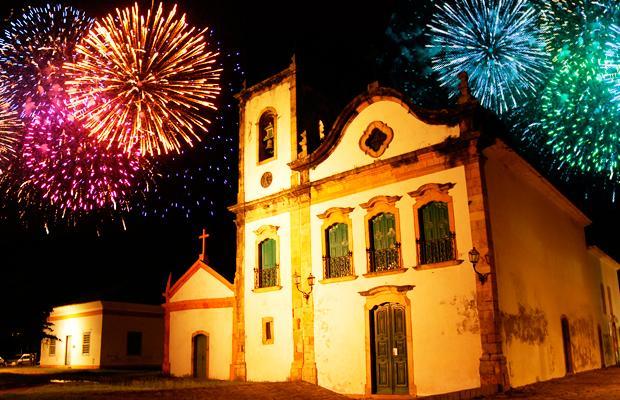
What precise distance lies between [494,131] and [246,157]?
9.21 m

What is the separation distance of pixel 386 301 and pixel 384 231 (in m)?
1.98

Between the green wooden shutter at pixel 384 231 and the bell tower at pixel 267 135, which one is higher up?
the bell tower at pixel 267 135

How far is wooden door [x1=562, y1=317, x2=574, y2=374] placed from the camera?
17569 millimetres

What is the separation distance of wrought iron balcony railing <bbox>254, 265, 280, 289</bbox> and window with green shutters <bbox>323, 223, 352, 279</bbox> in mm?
2078

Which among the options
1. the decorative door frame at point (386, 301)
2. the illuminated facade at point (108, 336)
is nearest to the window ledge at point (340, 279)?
the decorative door frame at point (386, 301)

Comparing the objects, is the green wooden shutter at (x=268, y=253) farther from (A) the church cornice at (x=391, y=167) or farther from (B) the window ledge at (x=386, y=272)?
(B) the window ledge at (x=386, y=272)

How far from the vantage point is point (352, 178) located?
1688 centimetres

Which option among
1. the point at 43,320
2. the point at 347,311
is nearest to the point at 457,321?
the point at 347,311

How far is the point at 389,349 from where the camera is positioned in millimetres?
15156

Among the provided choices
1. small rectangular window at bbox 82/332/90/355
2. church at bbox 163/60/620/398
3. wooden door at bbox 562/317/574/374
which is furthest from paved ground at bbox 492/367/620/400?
small rectangular window at bbox 82/332/90/355

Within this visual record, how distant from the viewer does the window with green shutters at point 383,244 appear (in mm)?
15547

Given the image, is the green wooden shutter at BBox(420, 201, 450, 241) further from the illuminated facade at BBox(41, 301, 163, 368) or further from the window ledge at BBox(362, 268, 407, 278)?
the illuminated facade at BBox(41, 301, 163, 368)

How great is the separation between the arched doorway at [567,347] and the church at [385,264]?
83 mm

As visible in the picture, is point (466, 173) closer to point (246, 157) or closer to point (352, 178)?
point (352, 178)
